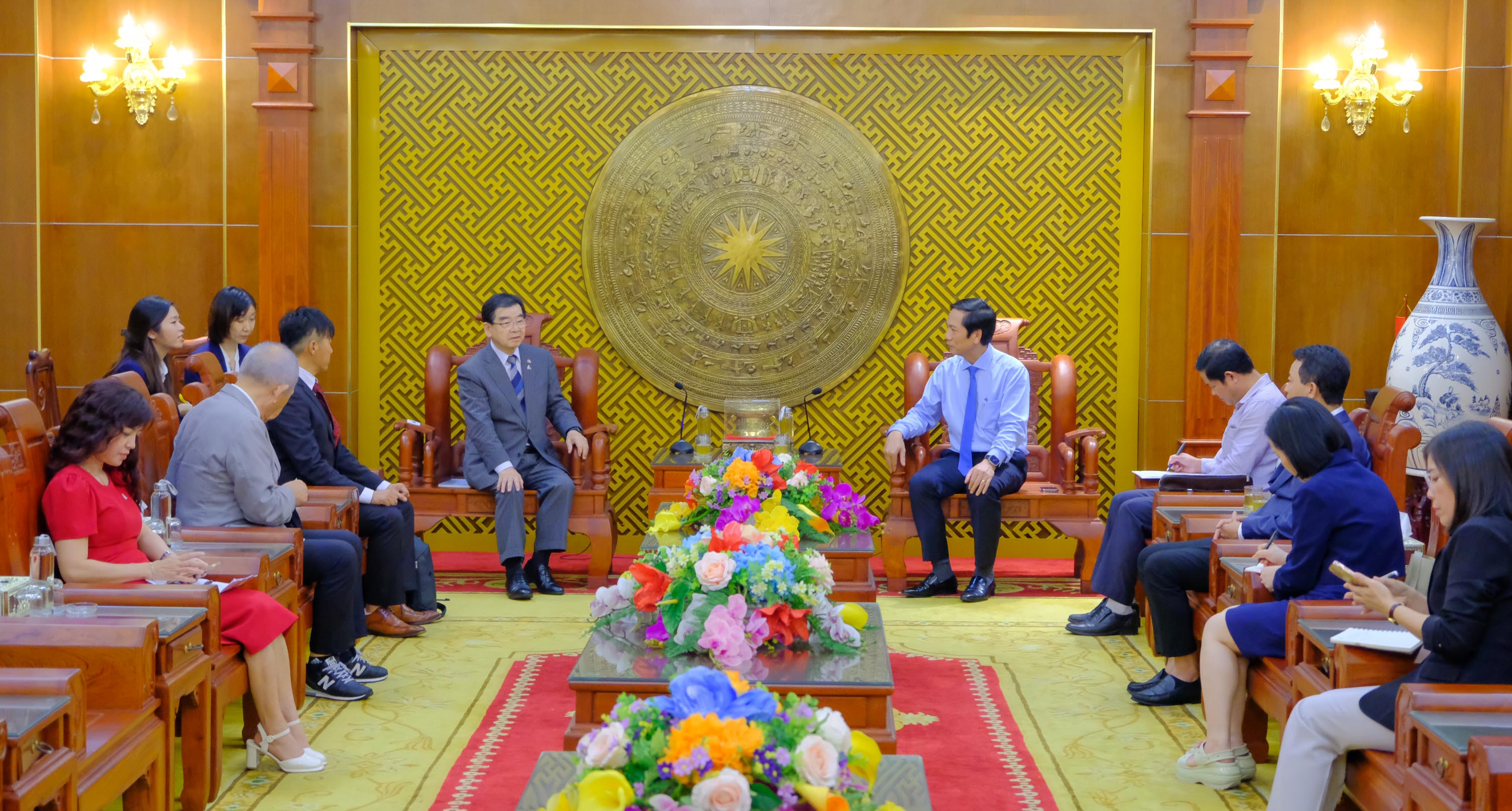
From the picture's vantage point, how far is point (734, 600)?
3510 millimetres

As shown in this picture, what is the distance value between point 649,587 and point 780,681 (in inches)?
18.9

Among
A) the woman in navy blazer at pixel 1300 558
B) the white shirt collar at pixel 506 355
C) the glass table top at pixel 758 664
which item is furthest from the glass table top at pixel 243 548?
the woman in navy blazer at pixel 1300 558

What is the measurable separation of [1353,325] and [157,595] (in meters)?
5.48

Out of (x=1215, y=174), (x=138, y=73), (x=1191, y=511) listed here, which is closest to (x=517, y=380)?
(x=138, y=73)

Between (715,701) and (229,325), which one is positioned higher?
(229,325)

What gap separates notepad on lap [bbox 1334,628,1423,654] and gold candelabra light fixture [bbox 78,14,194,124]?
5.59m

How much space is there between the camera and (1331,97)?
6.75 metres

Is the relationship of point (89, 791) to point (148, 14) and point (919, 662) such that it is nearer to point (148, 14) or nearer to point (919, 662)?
point (919, 662)

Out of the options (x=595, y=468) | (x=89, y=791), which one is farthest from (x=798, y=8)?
(x=89, y=791)

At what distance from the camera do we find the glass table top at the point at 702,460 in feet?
20.4

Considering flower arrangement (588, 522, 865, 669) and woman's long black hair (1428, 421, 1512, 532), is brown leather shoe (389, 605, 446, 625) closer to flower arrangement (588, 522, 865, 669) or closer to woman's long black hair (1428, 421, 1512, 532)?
flower arrangement (588, 522, 865, 669)

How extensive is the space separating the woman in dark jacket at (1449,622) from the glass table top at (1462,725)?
16 cm

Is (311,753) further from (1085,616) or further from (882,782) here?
(1085,616)

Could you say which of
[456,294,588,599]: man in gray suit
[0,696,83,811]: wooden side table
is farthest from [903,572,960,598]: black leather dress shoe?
[0,696,83,811]: wooden side table
